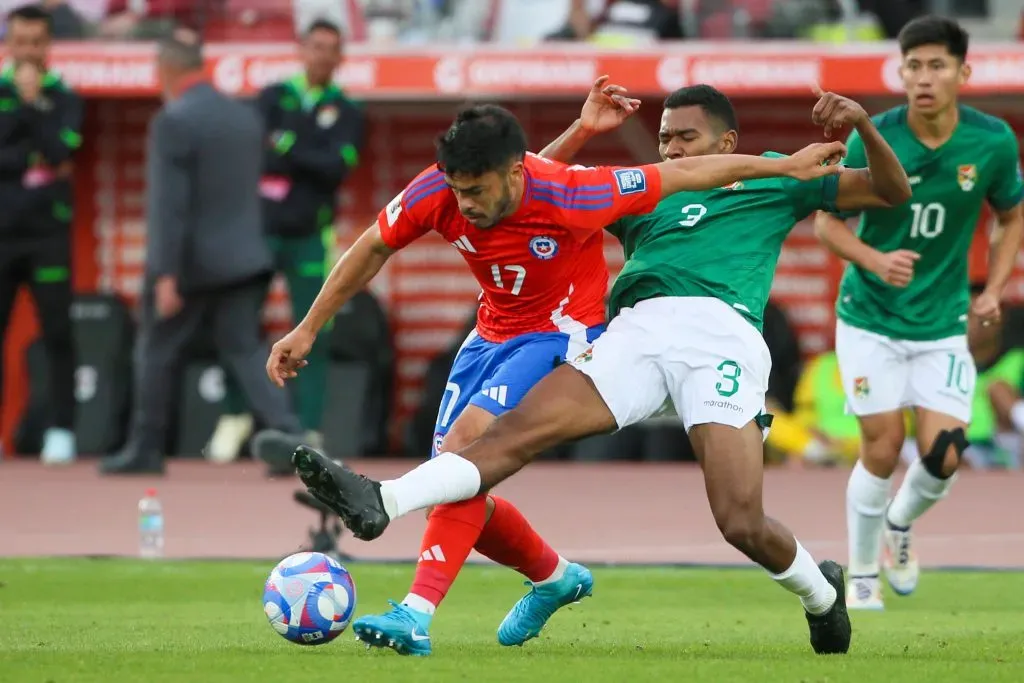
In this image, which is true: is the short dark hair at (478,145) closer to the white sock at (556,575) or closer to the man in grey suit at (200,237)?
the white sock at (556,575)

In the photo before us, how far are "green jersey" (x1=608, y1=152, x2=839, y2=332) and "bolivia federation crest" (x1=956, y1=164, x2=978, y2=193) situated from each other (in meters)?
1.89

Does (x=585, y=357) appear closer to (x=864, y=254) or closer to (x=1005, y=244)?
(x=864, y=254)

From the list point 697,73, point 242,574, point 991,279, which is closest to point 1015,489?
point 697,73

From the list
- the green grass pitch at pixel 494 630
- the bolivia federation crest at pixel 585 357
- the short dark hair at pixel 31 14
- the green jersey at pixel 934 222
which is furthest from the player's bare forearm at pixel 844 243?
the short dark hair at pixel 31 14

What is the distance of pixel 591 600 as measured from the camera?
930 cm

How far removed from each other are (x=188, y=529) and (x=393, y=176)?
22.8ft

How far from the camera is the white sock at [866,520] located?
9.12 meters

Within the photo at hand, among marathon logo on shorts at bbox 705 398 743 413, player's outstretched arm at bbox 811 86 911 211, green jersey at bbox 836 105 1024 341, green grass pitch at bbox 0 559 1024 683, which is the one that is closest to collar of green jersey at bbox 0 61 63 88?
green grass pitch at bbox 0 559 1024 683

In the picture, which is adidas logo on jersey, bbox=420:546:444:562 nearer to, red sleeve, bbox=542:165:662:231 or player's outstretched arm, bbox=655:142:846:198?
red sleeve, bbox=542:165:662:231

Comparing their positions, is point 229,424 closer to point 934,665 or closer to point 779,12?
point 779,12

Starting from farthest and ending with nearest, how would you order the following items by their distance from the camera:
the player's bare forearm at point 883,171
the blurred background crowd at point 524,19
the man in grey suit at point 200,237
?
the blurred background crowd at point 524,19 → the man in grey suit at point 200,237 → the player's bare forearm at point 883,171

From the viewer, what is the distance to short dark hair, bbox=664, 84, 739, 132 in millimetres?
7516

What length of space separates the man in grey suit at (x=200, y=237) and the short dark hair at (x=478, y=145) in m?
7.48

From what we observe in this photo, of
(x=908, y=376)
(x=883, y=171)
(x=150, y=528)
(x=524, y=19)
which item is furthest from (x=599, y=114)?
(x=524, y=19)
